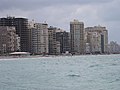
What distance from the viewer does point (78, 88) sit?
119ft

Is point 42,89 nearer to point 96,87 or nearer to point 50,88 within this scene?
point 50,88

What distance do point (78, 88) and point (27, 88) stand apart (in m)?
4.75

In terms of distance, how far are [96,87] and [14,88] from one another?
7.76 metres

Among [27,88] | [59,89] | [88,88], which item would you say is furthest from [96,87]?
[27,88]

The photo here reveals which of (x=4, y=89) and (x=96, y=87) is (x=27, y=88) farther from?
(x=96, y=87)

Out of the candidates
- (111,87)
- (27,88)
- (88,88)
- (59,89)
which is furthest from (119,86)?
(27,88)

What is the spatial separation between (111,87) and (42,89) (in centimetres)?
659

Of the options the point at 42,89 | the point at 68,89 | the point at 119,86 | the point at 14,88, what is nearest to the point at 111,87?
the point at 119,86

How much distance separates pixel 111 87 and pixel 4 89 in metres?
10.0

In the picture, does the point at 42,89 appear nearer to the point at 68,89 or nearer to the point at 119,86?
the point at 68,89

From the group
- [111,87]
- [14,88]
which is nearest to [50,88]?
[14,88]

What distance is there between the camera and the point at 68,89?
3544 centimetres

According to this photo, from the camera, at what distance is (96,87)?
1455 inches

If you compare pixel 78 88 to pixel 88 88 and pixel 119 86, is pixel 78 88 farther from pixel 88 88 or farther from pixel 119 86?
pixel 119 86
